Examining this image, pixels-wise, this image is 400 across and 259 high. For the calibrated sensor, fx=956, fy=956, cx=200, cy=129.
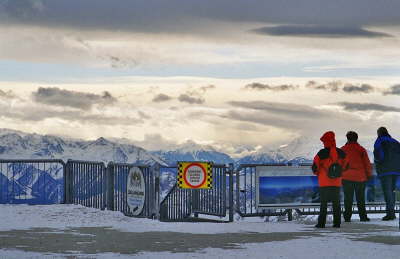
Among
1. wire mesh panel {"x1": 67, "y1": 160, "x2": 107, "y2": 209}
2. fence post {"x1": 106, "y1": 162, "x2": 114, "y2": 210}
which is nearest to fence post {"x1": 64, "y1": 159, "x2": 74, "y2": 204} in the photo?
wire mesh panel {"x1": 67, "y1": 160, "x2": 107, "y2": 209}

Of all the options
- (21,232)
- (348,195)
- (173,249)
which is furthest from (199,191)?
(173,249)

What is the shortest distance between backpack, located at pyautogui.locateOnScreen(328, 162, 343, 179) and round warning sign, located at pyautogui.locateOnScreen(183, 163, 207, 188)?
424 centimetres

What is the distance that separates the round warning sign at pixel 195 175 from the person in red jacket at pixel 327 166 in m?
4.03

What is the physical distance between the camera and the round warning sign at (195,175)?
2253 cm

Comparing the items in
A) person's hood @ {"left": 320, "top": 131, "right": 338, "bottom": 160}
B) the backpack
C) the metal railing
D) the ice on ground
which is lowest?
the ice on ground

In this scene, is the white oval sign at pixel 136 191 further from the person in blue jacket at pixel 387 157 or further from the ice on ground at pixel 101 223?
the person in blue jacket at pixel 387 157

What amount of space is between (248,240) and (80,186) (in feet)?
34.1

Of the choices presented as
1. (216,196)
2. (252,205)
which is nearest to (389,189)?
(252,205)

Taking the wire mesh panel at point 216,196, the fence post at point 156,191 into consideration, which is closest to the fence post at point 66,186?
the wire mesh panel at point 216,196

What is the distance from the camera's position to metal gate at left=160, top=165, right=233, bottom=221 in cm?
2239

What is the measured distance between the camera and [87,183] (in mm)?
26031

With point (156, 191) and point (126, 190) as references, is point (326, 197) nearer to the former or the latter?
point (156, 191)

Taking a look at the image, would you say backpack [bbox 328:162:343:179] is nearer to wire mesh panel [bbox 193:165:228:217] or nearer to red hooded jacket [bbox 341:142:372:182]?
red hooded jacket [bbox 341:142:372:182]

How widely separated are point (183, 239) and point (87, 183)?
376 inches
